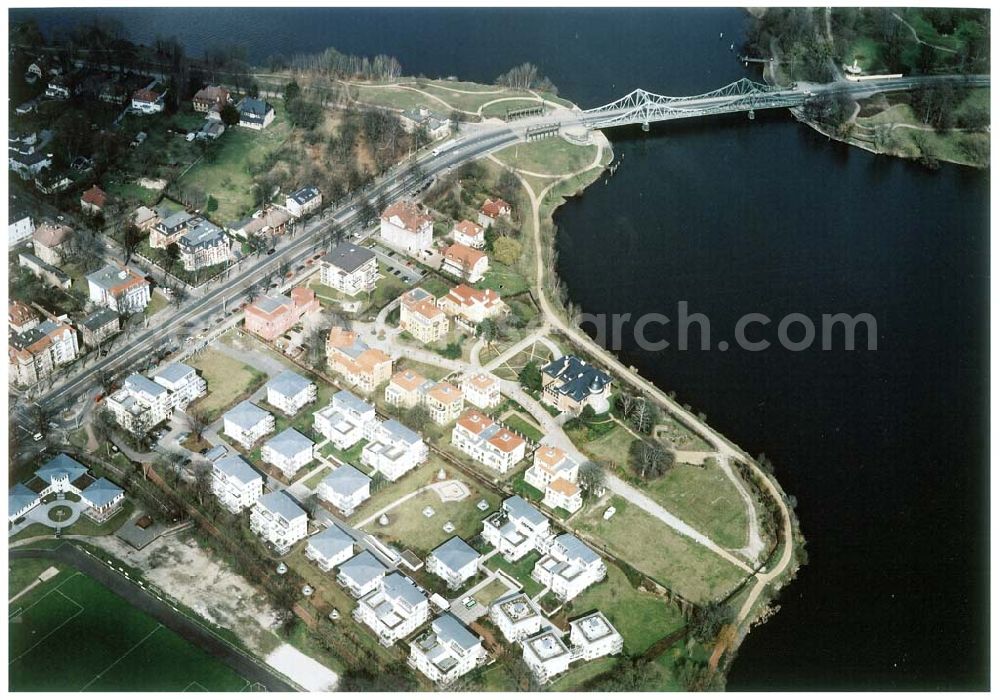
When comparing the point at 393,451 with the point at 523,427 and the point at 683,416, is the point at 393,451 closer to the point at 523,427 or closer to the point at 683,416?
the point at 523,427

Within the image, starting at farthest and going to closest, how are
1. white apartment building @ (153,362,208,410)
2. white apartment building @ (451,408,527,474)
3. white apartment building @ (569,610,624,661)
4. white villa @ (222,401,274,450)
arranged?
1. white apartment building @ (153,362,208,410)
2. white villa @ (222,401,274,450)
3. white apartment building @ (451,408,527,474)
4. white apartment building @ (569,610,624,661)

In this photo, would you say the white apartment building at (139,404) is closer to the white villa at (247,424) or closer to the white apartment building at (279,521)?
the white villa at (247,424)

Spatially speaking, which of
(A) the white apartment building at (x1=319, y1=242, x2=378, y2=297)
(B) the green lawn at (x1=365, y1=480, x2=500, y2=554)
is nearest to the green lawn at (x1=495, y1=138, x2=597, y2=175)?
(A) the white apartment building at (x1=319, y1=242, x2=378, y2=297)

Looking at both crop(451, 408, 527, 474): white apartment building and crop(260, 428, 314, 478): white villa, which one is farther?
crop(451, 408, 527, 474): white apartment building

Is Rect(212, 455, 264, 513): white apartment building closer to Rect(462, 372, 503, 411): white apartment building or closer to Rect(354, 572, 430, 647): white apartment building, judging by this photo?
Rect(354, 572, 430, 647): white apartment building

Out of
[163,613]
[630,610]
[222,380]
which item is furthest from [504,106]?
[163,613]

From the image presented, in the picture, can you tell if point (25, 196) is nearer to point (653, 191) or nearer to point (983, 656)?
point (653, 191)

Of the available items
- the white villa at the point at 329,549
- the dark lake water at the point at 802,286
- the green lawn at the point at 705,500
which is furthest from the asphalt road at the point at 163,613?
the green lawn at the point at 705,500
